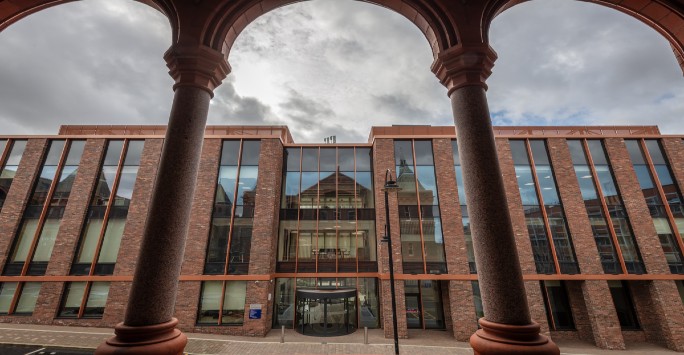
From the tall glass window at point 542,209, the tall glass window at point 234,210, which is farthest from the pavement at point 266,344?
the tall glass window at point 542,209

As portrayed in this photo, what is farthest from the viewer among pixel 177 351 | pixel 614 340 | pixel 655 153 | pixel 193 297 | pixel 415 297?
pixel 655 153

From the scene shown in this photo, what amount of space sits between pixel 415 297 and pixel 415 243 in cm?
307

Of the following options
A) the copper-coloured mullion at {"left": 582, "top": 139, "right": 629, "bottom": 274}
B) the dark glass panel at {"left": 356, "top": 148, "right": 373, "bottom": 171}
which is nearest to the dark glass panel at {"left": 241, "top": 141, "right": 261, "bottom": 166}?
the dark glass panel at {"left": 356, "top": 148, "right": 373, "bottom": 171}

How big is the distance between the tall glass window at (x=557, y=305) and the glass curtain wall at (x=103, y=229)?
2440cm

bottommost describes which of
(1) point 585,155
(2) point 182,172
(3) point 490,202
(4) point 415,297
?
(4) point 415,297

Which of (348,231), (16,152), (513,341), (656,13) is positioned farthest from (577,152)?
(16,152)

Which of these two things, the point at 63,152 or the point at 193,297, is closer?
the point at 193,297

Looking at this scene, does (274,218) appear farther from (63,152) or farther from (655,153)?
(655,153)

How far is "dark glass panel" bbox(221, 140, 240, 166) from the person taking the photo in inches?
724

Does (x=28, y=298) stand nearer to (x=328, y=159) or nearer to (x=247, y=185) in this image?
(x=247, y=185)

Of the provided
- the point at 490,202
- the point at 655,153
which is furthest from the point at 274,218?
the point at 655,153

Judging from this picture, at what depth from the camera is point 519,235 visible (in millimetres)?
16297

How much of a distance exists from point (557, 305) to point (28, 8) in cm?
2245

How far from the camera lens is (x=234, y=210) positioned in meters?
17.2
